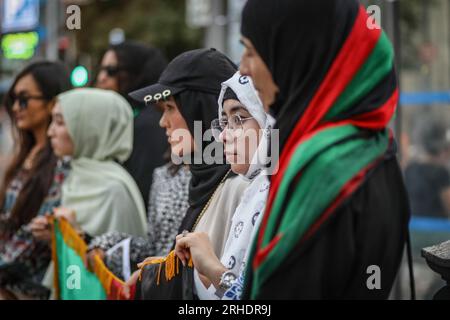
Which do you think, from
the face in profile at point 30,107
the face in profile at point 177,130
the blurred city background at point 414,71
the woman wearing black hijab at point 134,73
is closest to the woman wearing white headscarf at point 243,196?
the face in profile at point 177,130

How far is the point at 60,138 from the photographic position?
5.13 metres

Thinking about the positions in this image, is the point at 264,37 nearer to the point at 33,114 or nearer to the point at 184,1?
the point at 33,114

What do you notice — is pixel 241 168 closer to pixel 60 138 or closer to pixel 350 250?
pixel 350 250

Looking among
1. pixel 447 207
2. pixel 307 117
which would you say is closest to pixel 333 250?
pixel 307 117

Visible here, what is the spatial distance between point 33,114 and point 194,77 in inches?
93.5

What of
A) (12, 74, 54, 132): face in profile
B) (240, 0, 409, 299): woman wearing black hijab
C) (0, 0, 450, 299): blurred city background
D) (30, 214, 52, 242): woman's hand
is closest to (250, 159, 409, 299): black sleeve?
(240, 0, 409, 299): woman wearing black hijab

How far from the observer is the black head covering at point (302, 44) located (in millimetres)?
2203

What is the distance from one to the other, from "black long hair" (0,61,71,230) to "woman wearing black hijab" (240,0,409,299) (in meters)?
3.17

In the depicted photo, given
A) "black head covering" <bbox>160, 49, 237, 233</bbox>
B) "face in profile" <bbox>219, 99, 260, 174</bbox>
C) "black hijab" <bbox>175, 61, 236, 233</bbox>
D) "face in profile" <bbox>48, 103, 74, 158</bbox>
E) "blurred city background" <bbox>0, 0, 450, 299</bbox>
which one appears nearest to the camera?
"face in profile" <bbox>219, 99, 260, 174</bbox>

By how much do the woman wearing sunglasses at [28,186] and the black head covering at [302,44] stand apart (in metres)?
3.03

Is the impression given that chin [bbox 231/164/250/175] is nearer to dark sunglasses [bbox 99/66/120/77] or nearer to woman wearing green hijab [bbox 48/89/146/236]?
woman wearing green hijab [bbox 48/89/146/236]

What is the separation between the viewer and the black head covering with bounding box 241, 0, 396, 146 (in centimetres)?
220

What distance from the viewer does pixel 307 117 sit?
7.23 ft

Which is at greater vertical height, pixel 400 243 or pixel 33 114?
pixel 33 114
